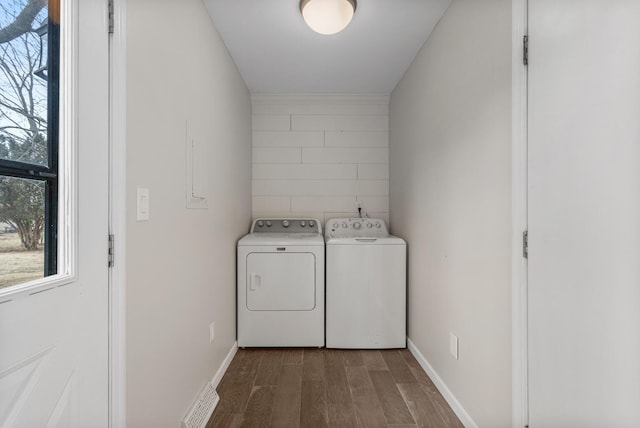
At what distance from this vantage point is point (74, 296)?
0.85 m

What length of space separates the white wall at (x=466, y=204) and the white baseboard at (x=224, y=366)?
1.37 metres

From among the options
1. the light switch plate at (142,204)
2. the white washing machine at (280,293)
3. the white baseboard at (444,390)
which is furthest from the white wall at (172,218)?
the white baseboard at (444,390)

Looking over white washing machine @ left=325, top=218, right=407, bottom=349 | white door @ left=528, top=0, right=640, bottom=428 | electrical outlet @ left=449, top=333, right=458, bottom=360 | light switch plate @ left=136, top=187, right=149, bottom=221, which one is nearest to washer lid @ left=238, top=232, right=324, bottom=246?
white washing machine @ left=325, top=218, right=407, bottom=349

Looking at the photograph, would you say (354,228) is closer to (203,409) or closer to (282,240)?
(282,240)

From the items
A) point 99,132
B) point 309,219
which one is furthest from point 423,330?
point 99,132

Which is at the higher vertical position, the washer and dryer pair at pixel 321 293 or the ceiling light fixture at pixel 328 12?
the ceiling light fixture at pixel 328 12

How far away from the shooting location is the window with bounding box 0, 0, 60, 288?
0.70 meters

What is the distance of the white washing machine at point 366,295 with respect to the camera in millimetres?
2506

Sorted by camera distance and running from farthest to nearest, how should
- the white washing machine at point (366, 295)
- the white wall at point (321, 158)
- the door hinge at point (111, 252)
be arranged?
1. the white wall at point (321, 158)
2. the white washing machine at point (366, 295)
3. the door hinge at point (111, 252)

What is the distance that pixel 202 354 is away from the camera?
1.75m

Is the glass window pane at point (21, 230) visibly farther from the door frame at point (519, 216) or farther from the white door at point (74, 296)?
the door frame at point (519, 216)

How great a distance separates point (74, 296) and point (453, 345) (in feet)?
5.61

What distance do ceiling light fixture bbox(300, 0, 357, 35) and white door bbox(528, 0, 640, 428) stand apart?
88 centimetres

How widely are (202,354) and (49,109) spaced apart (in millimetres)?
1407
